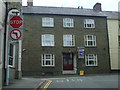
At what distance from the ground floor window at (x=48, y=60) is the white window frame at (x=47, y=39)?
1767 millimetres

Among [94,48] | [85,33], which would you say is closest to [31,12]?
[85,33]

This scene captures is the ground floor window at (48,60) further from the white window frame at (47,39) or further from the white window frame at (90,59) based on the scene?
the white window frame at (90,59)

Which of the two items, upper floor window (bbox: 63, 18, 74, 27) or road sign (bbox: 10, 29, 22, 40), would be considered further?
upper floor window (bbox: 63, 18, 74, 27)

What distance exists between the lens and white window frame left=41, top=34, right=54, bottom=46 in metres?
28.2

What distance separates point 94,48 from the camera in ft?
95.1

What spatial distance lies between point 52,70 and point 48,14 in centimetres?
833

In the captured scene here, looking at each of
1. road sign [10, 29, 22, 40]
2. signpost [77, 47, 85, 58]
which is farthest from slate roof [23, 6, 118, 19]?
road sign [10, 29, 22, 40]

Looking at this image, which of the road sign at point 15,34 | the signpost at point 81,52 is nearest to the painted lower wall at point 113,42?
the signpost at point 81,52

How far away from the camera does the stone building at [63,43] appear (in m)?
27.5

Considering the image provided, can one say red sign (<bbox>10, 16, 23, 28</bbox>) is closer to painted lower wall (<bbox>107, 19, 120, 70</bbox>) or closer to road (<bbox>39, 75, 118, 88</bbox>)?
road (<bbox>39, 75, 118, 88</bbox>)

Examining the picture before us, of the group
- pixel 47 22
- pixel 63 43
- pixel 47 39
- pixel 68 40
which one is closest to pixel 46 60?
pixel 47 39

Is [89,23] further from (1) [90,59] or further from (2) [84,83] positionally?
(2) [84,83]

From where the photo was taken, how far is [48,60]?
27.7 m

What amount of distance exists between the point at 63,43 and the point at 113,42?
811 cm
